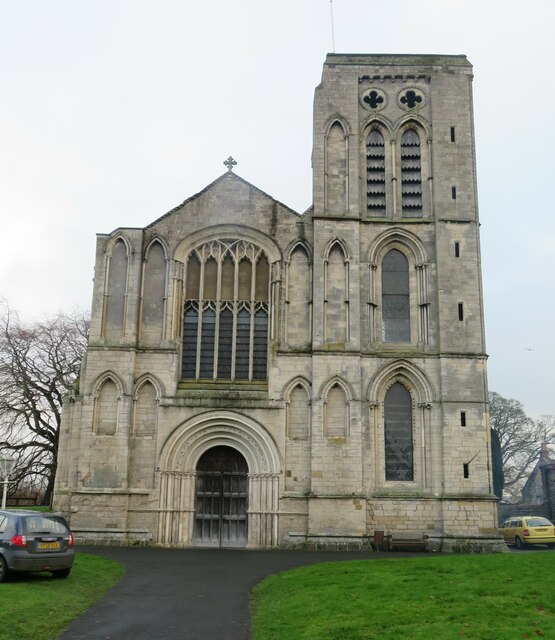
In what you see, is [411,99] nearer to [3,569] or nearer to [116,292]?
[116,292]

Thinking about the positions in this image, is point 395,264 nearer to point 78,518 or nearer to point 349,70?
point 349,70

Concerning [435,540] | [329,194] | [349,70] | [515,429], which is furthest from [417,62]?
[515,429]

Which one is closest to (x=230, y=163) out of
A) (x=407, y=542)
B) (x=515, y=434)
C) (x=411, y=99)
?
(x=411, y=99)

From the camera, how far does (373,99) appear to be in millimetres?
27953

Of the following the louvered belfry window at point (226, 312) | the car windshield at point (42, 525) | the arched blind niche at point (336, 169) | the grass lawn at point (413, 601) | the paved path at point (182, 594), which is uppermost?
the arched blind niche at point (336, 169)

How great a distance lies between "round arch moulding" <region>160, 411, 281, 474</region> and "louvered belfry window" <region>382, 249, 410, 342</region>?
5.60m

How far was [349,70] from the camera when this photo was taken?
27875 mm

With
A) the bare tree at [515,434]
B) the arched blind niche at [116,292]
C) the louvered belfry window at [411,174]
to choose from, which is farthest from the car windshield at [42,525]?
the bare tree at [515,434]

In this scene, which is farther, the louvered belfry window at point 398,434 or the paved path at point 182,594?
the louvered belfry window at point 398,434

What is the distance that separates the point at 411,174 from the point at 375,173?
4.36 ft

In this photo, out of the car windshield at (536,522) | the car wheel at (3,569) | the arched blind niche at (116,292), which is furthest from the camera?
the car windshield at (536,522)

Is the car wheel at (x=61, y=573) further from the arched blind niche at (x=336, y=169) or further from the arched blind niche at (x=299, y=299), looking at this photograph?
the arched blind niche at (x=336, y=169)

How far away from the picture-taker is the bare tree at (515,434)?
182 ft

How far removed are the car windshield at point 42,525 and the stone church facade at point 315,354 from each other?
344 inches
